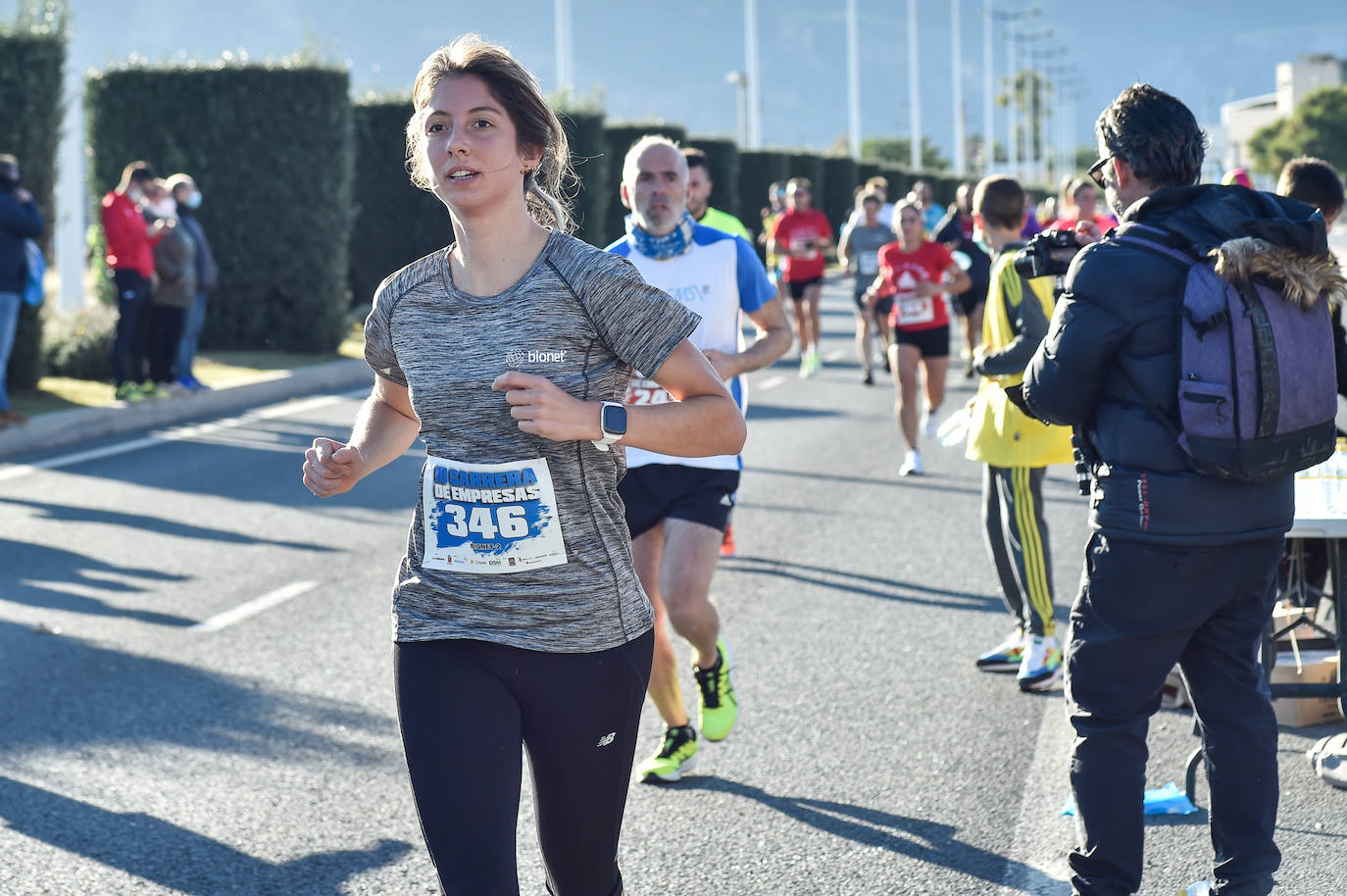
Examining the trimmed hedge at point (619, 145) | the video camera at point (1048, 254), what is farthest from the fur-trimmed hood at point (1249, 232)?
the trimmed hedge at point (619, 145)

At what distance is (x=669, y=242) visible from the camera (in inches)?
222

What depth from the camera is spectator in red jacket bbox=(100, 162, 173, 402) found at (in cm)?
1429

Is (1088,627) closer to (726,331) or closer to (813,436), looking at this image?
(726,331)

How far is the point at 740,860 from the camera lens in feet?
14.6

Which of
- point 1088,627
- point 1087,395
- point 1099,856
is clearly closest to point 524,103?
point 1087,395

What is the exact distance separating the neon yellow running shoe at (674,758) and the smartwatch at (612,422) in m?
2.48

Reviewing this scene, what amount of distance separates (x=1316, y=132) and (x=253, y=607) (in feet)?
244

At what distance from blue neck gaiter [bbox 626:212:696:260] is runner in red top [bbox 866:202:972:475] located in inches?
223

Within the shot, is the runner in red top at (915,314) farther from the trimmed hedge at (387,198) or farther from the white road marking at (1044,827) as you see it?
the trimmed hedge at (387,198)

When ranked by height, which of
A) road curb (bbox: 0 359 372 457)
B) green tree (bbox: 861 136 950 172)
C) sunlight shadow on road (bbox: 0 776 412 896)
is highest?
green tree (bbox: 861 136 950 172)

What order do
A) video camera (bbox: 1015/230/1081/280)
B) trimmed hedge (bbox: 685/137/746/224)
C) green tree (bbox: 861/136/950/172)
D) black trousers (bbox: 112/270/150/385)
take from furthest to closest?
1. green tree (bbox: 861/136/950/172)
2. trimmed hedge (bbox: 685/137/746/224)
3. black trousers (bbox: 112/270/150/385)
4. video camera (bbox: 1015/230/1081/280)

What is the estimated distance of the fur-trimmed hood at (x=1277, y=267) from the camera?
137 inches

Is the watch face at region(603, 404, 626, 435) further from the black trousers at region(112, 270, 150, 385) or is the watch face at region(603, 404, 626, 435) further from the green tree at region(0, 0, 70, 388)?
the green tree at region(0, 0, 70, 388)

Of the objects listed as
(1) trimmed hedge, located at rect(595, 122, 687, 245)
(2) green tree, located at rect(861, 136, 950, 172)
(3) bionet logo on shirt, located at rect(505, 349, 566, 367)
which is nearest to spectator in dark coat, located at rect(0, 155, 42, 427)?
(3) bionet logo on shirt, located at rect(505, 349, 566, 367)
